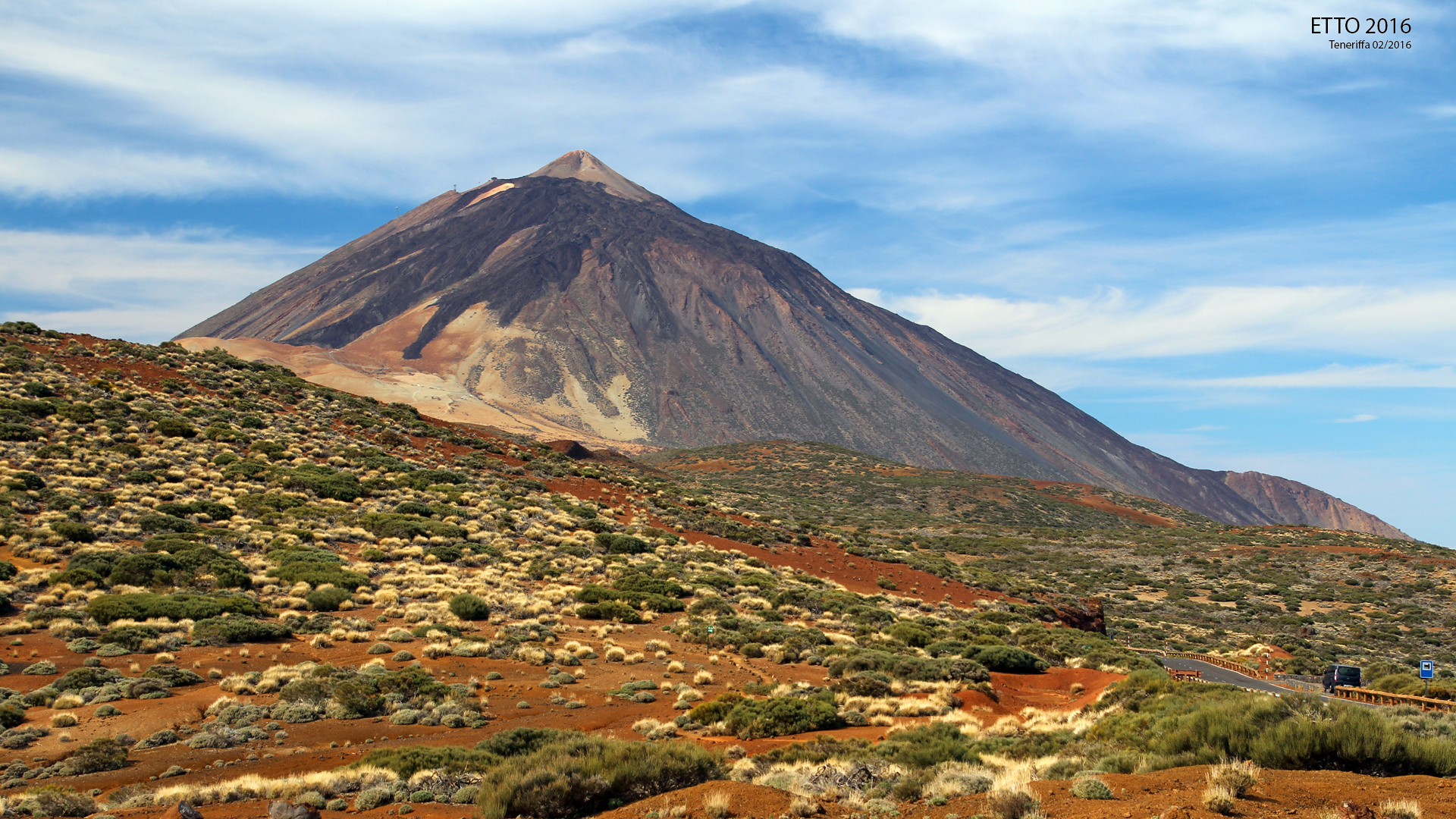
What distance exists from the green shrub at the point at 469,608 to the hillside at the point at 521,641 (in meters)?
Answer: 0.11

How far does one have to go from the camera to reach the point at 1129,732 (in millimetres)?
12164

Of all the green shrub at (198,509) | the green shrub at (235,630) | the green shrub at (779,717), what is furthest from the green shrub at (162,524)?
the green shrub at (779,717)

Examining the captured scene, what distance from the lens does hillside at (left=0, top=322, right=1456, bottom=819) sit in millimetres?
9688

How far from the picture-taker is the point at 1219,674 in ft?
88.2

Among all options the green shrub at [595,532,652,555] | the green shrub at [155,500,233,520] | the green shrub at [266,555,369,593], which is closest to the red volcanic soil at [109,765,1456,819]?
the green shrub at [266,555,369,593]

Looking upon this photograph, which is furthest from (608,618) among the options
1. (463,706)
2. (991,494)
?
(991,494)

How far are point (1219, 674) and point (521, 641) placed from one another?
2213cm

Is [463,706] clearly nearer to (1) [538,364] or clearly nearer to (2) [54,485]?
(2) [54,485]

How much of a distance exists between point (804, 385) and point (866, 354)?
2823cm

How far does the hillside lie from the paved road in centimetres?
220

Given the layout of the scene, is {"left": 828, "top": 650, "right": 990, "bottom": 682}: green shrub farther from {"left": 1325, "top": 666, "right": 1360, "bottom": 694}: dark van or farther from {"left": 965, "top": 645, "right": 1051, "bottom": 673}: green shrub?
{"left": 1325, "top": 666, "right": 1360, "bottom": 694}: dark van

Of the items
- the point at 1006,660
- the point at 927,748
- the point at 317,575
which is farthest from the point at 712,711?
the point at 317,575

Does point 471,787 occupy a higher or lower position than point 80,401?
lower

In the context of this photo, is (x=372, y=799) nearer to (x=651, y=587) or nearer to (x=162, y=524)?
(x=651, y=587)
